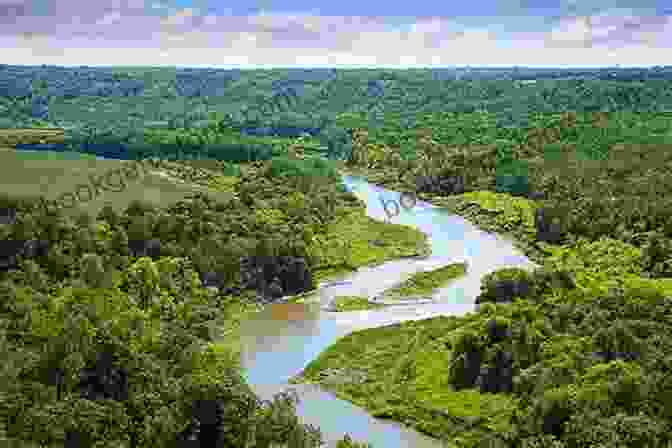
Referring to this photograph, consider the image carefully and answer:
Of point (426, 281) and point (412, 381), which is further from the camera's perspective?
point (426, 281)

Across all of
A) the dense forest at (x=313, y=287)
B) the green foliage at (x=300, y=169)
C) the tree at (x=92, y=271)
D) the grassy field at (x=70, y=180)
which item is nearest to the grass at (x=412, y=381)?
the dense forest at (x=313, y=287)

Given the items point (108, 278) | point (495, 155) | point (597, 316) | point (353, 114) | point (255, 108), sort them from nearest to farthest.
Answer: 1. point (597, 316)
2. point (108, 278)
3. point (495, 155)
4. point (353, 114)
5. point (255, 108)

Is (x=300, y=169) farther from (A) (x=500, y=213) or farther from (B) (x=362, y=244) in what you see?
(B) (x=362, y=244)

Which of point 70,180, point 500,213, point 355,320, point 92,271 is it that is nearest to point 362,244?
point 500,213

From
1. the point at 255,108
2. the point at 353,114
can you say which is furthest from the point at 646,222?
the point at 255,108

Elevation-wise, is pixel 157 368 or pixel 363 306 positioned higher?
pixel 157 368

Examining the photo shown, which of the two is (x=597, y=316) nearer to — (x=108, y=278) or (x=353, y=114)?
(x=108, y=278)

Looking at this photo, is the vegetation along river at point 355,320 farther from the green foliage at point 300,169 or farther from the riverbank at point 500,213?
the green foliage at point 300,169
